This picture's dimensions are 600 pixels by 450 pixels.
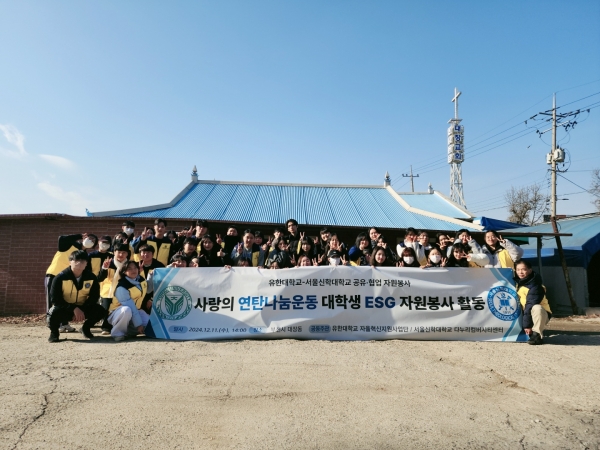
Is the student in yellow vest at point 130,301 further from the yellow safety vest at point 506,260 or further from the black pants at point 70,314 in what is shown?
the yellow safety vest at point 506,260

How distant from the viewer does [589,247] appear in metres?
11.7

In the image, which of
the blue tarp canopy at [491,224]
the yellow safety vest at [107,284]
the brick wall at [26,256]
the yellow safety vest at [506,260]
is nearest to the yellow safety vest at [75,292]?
the yellow safety vest at [107,284]

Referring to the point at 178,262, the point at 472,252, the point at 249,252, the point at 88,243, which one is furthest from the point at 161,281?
the point at 472,252

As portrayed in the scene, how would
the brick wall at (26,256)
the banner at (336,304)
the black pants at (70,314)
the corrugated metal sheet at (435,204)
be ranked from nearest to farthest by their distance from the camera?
the black pants at (70,314)
the banner at (336,304)
the brick wall at (26,256)
the corrugated metal sheet at (435,204)

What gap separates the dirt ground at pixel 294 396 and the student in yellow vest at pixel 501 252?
1.47 meters

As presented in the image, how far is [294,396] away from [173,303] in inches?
118

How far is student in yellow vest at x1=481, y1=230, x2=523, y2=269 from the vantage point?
594 cm

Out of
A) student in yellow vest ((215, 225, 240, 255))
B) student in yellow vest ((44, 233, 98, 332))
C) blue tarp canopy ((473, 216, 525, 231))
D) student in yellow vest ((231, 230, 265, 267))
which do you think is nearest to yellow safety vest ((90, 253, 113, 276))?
student in yellow vest ((44, 233, 98, 332))

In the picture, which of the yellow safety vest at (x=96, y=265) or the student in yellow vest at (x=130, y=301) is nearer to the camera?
the student in yellow vest at (x=130, y=301)

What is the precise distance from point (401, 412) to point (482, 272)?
358 centimetres

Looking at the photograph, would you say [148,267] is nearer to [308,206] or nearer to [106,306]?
[106,306]

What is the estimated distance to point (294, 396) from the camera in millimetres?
3199

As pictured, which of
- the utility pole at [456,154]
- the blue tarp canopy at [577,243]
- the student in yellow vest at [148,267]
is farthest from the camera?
the utility pole at [456,154]

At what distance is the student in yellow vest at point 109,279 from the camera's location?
216 inches
